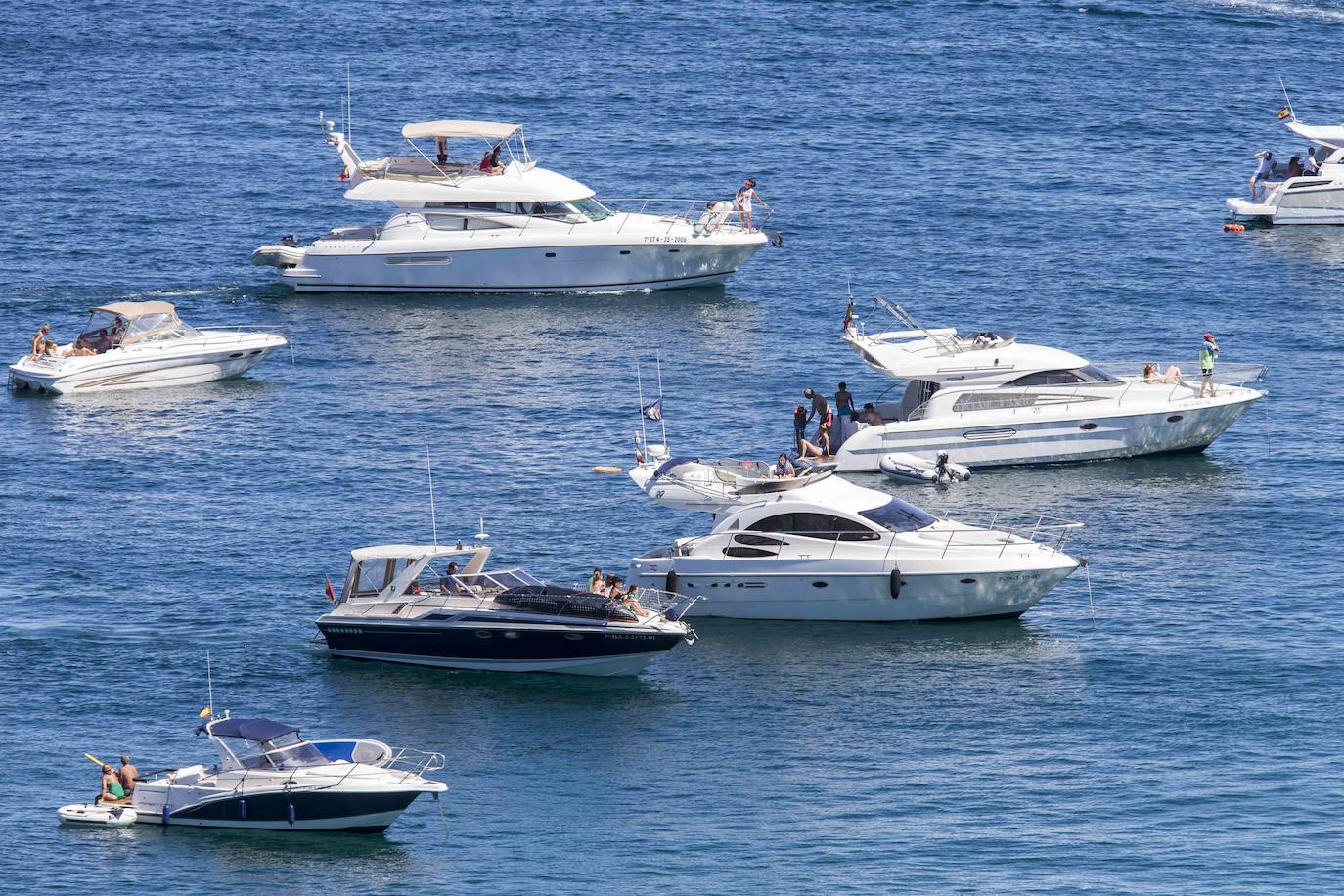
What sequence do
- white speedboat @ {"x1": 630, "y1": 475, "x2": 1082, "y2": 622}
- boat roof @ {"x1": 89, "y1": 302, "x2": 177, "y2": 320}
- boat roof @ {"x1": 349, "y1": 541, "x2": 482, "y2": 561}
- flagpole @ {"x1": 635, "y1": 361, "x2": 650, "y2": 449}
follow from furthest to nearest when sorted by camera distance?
boat roof @ {"x1": 89, "y1": 302, "x2": 177, "y2": 320} → flagpole @ {"x1": 635, "y1": 361, "x2": 650, "y2": 449} → white speedboat @ {"x1": 630, "y1": 475, "x2": 1082, "y2": 622} → boat roof @ {"x1": 349, "y1": 541, "x2": 482, "y2": 561}

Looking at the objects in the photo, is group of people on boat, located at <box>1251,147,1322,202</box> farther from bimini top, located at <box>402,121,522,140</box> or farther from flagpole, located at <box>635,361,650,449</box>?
flagpole, located at <box>635,361,650,449</box>

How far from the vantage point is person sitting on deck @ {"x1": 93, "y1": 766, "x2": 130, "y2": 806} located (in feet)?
160

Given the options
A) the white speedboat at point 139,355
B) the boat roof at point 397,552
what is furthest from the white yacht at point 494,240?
the boat roof at point 397,552

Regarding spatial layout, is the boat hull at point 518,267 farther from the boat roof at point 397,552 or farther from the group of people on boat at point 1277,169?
the boat roof at point 397,552

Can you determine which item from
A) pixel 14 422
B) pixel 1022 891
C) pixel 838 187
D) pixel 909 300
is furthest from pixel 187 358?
pixel 1022 891

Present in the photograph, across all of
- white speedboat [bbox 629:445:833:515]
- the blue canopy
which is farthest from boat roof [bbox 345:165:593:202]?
the blue canopy

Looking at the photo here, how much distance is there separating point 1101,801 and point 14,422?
133 feet

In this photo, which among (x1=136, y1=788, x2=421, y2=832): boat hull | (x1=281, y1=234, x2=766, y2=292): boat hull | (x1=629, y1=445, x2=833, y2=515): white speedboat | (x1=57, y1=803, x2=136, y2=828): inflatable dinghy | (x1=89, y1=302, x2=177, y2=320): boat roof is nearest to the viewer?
(x1=136, y1=788, x2=421, y2=832): boat hull

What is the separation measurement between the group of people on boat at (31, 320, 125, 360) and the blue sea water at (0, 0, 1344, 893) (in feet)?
7.69

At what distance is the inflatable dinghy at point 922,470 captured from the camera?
2717 inches

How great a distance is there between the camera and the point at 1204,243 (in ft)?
310

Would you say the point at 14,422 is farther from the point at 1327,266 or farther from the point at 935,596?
the point at 1327,266

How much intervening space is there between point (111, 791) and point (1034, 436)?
106ft

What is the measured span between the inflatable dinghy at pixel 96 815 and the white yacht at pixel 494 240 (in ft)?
138
